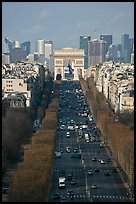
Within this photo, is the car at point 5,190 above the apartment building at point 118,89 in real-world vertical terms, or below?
below

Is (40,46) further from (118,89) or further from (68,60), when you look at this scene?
(118,89)

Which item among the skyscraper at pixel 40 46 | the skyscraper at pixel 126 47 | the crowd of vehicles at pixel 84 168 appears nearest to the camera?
the crowd of vehicles at pixel 84 168

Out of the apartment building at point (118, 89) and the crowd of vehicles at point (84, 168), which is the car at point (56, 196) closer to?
the crowd of vehicles at point (84, 168)

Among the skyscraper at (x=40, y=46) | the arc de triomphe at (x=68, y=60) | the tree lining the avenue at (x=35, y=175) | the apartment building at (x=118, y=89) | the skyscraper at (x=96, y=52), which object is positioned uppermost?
the skyscraper at (x=40, y=46)

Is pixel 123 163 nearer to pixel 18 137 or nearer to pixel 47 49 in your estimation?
pixel 18 137

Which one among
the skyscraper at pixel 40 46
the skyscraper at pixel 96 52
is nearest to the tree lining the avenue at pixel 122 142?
the skyscraper at pixel 96 52

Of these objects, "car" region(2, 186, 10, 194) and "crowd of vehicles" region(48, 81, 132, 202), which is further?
"crowd of vehicles" region(48, 81, 132, 202)

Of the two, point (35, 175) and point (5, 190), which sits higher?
point (35, 175)

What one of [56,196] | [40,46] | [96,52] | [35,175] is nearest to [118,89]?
[56,196]

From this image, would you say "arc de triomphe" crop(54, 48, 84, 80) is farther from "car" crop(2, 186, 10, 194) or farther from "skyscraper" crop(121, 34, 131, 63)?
"car" crop(2, 186, 10, 194)

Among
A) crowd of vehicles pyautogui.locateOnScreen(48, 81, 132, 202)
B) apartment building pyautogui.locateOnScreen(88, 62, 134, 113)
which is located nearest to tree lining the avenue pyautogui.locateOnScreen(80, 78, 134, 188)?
crowd of vehicles pyautogui.locateOnScreen(48, 81, 132, 202)

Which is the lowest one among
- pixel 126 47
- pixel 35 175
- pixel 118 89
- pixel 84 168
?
pixel 84 168
